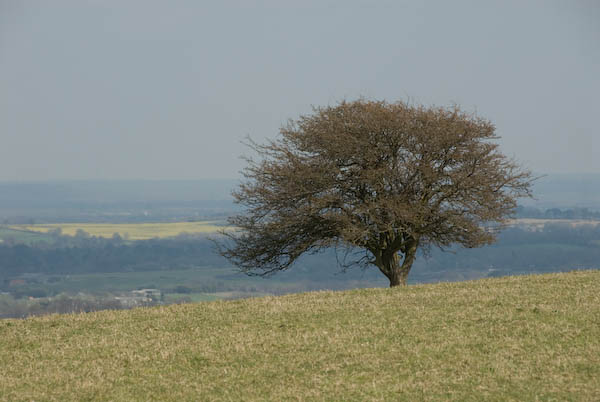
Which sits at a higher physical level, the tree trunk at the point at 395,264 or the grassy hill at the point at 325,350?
the tree trunk at the point at 395,264

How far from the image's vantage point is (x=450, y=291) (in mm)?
25484

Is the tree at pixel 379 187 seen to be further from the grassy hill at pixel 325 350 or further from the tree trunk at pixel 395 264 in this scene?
the grassy hill at pixel 325 350

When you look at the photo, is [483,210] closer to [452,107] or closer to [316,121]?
[452,107]

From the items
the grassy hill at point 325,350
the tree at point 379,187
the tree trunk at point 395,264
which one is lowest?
the grassy hill at point 325,350

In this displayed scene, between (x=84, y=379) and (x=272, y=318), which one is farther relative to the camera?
(x=272, y=318)

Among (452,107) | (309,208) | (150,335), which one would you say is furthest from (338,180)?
(150,335)

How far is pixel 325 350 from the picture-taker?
56.6 feet

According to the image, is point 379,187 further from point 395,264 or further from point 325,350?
point 325,350

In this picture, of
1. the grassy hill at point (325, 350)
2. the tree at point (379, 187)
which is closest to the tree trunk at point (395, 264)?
the tree at point (379, 187)

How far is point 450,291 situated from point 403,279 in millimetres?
Answer: 7854

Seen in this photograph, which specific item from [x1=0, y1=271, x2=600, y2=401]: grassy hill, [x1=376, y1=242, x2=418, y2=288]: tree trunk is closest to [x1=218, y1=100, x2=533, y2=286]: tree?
[x1=376, y1=242, x2=418, y2=288]: tree trunk

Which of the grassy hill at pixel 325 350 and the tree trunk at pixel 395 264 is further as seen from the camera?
the tree trunk at pixel 395 264

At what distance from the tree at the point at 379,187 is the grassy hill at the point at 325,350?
24.8 ft

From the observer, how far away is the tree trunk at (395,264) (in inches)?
1305
